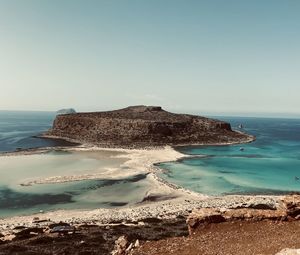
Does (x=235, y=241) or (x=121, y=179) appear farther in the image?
(x=121, y=179)

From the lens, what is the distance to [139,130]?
137 m

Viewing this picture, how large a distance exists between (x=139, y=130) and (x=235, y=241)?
114 m

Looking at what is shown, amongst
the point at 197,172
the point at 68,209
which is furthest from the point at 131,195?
the point at 197,172

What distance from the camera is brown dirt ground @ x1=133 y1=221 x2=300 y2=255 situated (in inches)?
850

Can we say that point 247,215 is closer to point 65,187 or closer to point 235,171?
point 65,187

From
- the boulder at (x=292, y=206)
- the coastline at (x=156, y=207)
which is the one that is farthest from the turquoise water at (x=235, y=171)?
the boulder at (x=292, y=206)

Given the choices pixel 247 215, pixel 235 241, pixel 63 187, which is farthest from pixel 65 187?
pixel 235 241

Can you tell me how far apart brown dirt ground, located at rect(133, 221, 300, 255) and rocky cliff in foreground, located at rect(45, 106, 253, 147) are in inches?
3930

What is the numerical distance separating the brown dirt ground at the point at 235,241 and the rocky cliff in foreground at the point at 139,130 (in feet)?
327

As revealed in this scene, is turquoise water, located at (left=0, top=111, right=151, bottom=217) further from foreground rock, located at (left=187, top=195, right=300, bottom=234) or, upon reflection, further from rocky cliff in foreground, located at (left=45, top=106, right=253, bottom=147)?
rocky cliff in foreground, located at (left=45, top=106, right=253, bottom=147)

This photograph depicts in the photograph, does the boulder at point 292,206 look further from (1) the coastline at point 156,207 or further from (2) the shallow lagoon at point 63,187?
(2) the shallow lagoon at point 63,187

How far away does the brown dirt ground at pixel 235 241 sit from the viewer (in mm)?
21578

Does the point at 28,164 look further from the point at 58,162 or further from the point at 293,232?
the point at 293,232

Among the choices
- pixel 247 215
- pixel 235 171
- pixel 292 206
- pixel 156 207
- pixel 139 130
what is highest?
pixel 292 206
